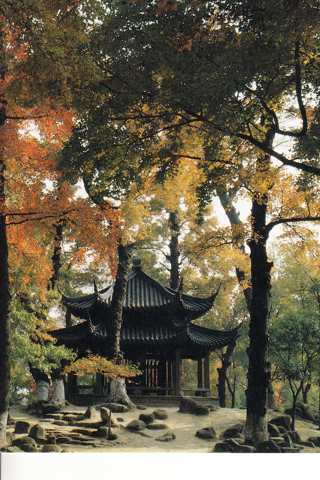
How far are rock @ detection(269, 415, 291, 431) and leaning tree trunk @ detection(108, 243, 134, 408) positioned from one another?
6.93ft

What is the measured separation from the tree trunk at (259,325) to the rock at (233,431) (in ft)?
1.08

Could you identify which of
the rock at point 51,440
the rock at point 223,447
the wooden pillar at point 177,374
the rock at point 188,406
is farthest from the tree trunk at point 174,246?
the rock at point 51,440

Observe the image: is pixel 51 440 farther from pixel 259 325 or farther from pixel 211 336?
pixel 211 336

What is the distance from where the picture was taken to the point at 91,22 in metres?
4.37

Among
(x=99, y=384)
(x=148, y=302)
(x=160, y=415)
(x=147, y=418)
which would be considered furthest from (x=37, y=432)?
(x=148, y=302)

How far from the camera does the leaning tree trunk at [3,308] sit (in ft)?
14.9

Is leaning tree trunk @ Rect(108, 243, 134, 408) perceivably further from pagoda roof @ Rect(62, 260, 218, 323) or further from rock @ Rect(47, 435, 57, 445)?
rock @ Rect(47, 435, 57, 445)

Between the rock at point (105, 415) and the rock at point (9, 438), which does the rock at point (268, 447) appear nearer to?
the rock at point (105, 415)

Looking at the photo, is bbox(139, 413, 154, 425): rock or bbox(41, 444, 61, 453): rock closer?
bbox(41, 444, 61, 453): rock

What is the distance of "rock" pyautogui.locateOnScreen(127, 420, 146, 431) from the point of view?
5.09 meters

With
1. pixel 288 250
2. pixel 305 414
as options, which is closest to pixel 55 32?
pixel 288 250

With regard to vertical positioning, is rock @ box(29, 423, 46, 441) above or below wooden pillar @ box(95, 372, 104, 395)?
below

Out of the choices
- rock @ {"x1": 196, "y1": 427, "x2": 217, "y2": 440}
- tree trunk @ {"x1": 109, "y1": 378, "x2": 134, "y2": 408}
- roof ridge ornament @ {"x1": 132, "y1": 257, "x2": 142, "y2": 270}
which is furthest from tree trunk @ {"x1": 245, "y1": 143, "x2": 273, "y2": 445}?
roof ridge ornament @ {"x1": 132, "y1": 257, "x2": 142, "y2": 270}
